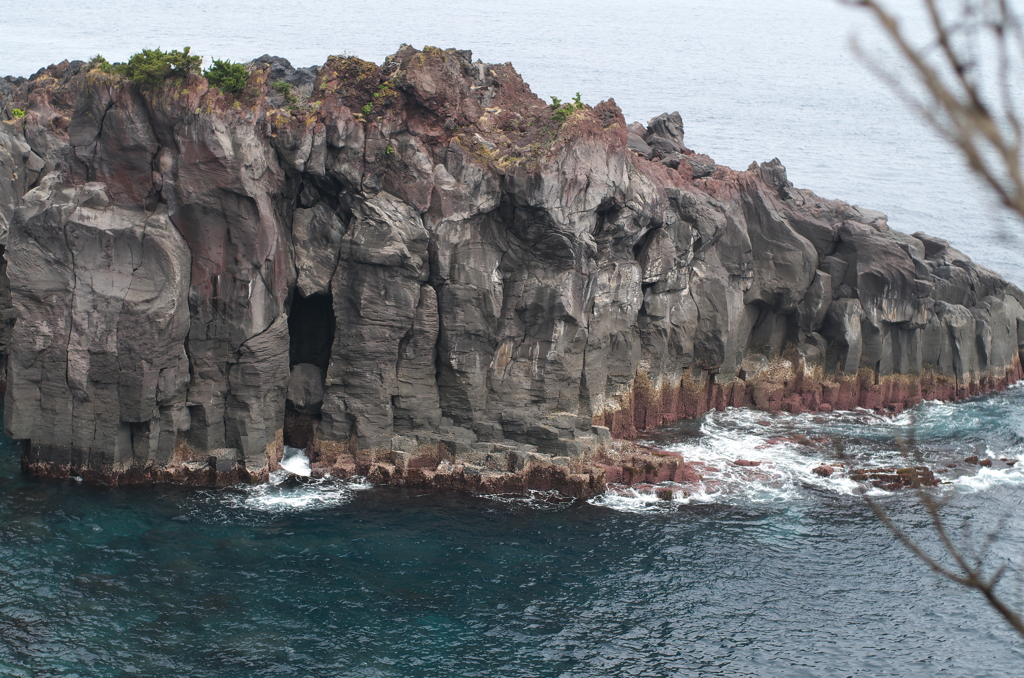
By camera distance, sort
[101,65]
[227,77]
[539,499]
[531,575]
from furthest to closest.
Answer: [539,499]
[101,65]
[227,77]
[531,575]

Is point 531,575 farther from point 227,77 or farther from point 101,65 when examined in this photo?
point 101,65

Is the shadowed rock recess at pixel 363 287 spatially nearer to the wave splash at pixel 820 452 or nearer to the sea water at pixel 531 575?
the wave splash at pixel 820 452

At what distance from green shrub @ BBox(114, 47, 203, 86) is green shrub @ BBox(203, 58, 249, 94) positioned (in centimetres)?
89

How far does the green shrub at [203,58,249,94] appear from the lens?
50.9 m

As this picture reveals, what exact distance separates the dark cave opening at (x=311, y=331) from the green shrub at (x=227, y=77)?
1524cm

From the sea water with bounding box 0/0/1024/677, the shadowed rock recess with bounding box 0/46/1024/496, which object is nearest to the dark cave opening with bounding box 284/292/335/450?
the shadowed rock recess with bounding box 0/46/1024/496

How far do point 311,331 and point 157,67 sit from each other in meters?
19.4

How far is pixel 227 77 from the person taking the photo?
5091cm

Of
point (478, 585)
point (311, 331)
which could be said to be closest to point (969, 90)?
point (478, 585)

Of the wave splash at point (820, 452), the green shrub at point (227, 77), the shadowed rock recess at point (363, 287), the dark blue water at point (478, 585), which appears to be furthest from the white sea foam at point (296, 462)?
the green shrub at point (227, 77)

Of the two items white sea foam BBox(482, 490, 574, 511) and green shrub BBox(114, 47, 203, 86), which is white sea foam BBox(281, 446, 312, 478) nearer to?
white sea foam BBox(482, 490, 574, 511)

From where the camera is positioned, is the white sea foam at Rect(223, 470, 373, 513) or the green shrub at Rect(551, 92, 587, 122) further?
the green shrub at Rect(551, 92, 587, 122)

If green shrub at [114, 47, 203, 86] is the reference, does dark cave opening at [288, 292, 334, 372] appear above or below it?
below

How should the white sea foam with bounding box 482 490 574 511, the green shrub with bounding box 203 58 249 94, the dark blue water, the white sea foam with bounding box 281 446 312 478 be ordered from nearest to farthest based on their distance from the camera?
the dark blue water, the green shrub with bounding box 203 58 249 94, the white sea foam with bounding box 482 490 574 511, the white sea foam with bounding box 281 446 312 478
